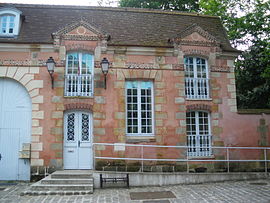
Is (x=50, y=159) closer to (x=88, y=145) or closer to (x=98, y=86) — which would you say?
(x=88, y=145)

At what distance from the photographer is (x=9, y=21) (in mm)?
9688

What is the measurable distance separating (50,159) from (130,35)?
5886 mm

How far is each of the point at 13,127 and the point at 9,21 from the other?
4327 millimetres

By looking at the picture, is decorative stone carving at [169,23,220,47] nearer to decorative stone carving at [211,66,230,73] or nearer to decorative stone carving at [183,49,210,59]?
decorative stone carving at [183,49,210,59]

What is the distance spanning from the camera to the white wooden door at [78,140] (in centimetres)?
887

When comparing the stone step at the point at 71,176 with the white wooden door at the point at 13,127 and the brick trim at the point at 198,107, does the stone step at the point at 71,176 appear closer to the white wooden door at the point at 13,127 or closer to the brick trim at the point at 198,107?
the white wooden door at the point at 13,127

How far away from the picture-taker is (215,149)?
9594 mm

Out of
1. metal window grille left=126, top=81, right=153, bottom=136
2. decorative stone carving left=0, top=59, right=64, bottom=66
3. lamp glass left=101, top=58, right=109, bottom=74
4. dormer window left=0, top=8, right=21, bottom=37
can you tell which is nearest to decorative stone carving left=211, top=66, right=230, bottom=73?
metal window grille left=126, top=81, right=153, bottom=136

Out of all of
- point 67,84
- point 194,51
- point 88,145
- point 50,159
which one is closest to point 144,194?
point 88,145

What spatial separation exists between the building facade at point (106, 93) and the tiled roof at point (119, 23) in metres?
0.07

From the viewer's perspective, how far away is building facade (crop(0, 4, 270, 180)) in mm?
8906

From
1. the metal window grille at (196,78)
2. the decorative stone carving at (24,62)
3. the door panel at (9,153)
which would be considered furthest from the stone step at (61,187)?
the metal window grille at (196,78)

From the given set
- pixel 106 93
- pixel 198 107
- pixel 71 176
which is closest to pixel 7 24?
pixel 106 93

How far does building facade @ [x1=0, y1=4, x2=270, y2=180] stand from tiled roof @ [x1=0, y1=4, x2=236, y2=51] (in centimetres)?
7
